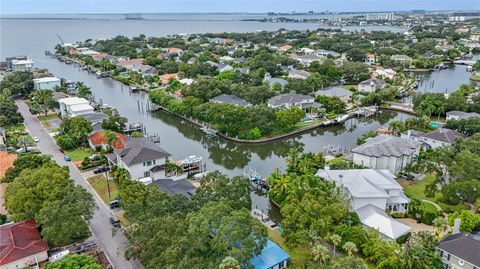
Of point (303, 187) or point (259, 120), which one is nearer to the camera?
point (303, 187)

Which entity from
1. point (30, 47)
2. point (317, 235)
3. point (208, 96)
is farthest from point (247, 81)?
point (30, 47)

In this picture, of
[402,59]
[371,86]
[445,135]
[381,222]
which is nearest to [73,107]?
[381,222]

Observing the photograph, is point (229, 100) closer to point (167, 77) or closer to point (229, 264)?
point (167, 77)

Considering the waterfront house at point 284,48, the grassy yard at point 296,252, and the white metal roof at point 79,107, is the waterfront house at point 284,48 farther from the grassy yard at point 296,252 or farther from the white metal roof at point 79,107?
the grassy yard at point 296,252

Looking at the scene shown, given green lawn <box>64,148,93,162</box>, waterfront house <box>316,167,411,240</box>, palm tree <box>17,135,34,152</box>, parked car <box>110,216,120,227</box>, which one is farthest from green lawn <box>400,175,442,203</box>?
palm tree <box>17,135,34,152</box>

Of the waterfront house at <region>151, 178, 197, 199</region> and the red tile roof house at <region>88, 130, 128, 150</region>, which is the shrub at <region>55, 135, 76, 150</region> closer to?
the red tile roof house at <region>88, 130, 128, 150</region>

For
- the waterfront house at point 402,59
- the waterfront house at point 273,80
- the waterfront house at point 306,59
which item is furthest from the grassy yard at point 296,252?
the waterfront house at point 402,59

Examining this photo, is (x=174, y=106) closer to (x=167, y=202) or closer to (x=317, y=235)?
(x=167, y=202)
